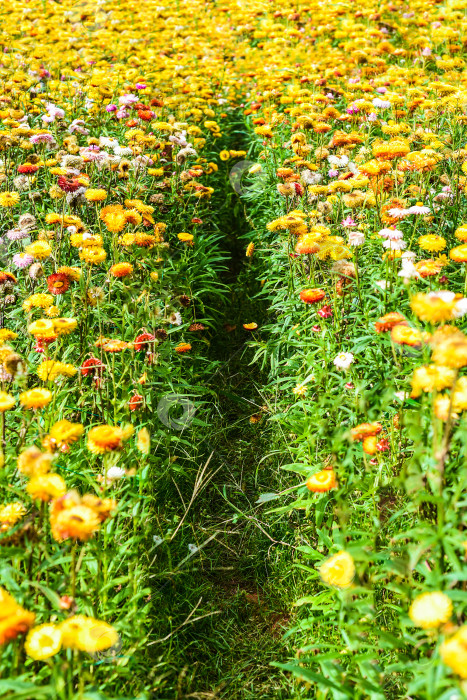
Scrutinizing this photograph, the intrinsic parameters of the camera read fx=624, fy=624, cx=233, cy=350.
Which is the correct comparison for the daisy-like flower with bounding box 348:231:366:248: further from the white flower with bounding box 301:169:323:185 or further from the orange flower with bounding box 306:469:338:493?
the orange flower with bounding box 306:469:338:493

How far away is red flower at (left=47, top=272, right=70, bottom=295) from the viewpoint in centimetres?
289

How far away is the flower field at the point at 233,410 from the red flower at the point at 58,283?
0.06 feet

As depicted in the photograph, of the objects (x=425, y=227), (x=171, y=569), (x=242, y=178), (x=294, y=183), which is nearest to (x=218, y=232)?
(x=242, y=178)

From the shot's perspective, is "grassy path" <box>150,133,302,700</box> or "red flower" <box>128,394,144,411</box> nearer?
"grassy path" <box>150,133,302,700</box>

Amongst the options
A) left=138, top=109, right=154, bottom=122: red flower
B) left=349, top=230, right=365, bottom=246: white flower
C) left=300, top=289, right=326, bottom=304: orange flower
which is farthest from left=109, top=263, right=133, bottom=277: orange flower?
left=138, top=109, right=154, bottom=122: red flower

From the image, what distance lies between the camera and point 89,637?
154 centimetres

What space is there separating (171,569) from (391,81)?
4364mm

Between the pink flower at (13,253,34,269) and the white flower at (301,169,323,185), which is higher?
the white flower at (301,169,323,185)

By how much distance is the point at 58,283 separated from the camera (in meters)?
2.89

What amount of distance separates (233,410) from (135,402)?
1.21m

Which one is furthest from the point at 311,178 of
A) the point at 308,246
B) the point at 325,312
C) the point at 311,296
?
the point at 311,296

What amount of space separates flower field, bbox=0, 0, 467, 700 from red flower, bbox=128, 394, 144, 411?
0.09ft

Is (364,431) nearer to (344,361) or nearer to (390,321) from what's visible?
(390,321)

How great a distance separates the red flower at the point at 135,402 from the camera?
8.44ft
